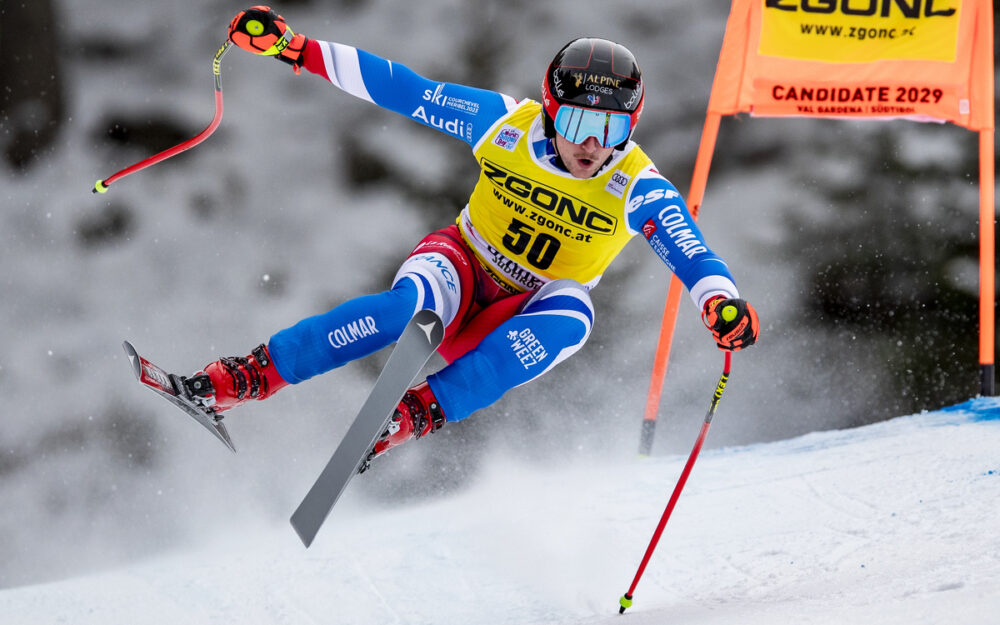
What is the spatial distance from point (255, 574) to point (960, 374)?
13.7 ft

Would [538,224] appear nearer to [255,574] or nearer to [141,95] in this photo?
[255,574]

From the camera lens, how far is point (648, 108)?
16.4ft

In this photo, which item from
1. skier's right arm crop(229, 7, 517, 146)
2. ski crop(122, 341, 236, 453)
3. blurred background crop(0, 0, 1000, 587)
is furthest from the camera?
blurred background crop(0, 0, 1000, 587)

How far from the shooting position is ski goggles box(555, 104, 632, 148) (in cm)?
240

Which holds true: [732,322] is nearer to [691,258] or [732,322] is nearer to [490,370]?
[691,258]

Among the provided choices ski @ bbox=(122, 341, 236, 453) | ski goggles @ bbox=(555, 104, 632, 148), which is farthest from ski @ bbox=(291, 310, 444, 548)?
ski goggles @ bbox=(555, 104, 632, 148)

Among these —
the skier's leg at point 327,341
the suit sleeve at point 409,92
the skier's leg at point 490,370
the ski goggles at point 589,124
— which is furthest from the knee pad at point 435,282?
the ski goggles at point 589,124

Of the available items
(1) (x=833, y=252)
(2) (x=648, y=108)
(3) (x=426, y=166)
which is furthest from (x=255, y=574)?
(1) (x=833, y=252)

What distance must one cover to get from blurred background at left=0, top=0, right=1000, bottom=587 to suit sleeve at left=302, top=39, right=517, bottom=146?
2202 mm

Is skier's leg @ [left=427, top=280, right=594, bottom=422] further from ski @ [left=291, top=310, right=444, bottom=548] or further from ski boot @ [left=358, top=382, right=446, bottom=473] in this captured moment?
ski @ [left=291, top=310, right=444, bottom=548]

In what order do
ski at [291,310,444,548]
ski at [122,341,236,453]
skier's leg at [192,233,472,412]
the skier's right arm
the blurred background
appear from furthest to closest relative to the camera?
1. the blurred background
2. the skier's right arm
3. skier's leg at [192,233,472,412]
4. ski at [122,341,236,453]
5. ski at [291,310,444,548]

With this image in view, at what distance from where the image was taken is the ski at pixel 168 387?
222 cm

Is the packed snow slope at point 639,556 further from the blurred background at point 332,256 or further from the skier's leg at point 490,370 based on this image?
the blurred background at point 332,256

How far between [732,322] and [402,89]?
127cm
